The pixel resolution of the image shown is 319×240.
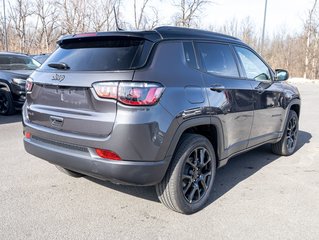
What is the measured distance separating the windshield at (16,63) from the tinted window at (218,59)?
23.4ft

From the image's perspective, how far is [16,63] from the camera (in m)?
9.42

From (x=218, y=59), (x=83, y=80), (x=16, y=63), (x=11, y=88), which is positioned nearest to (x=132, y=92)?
(x=83, y=80)

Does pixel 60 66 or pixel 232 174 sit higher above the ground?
pixel 60 66

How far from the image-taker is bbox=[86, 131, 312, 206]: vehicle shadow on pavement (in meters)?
3.78

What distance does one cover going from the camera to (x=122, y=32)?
308cm

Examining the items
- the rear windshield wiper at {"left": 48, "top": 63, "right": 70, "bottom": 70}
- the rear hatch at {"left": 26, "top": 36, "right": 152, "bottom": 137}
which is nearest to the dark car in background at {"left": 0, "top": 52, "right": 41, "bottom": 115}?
the rear hatch at {"left": 26, "top": 36, "right": 152, "bottom": 137}

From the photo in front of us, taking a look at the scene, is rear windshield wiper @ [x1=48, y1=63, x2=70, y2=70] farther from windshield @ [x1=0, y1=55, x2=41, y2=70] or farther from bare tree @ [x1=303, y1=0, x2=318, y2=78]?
bare tree @ [x1=303, y1=0, x2=318, y2=78]

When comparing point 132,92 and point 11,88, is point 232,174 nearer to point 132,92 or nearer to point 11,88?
point 132,92

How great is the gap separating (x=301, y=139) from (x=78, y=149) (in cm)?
541

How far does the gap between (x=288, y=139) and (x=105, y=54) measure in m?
3.82

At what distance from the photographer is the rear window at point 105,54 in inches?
114

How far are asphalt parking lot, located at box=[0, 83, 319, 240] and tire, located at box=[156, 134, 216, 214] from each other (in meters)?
0.13

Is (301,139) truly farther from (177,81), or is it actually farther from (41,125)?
(41,125)

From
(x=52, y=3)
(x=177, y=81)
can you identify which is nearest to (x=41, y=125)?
(x=177, y=81)
